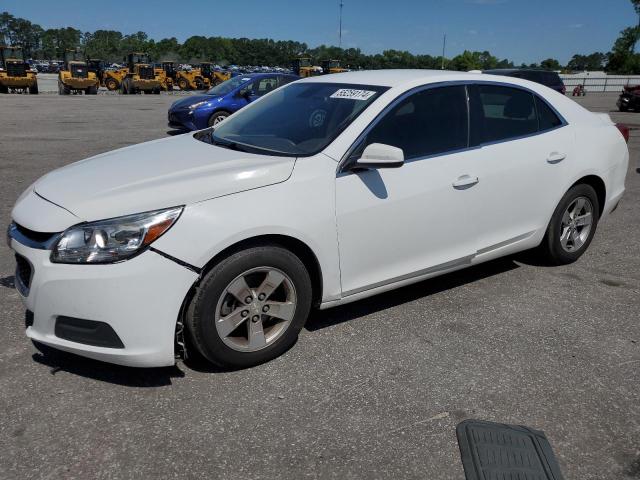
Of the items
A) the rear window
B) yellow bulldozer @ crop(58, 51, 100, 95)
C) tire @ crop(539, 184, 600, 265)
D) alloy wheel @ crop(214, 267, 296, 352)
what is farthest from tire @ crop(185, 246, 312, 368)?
yellow bulldozer @ crop(58, 51, 100, 95)

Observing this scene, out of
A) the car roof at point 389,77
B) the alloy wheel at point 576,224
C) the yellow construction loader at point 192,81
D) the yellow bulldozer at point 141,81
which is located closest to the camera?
the car roof at point 389,77

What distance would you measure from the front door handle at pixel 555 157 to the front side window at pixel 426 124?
86 cm

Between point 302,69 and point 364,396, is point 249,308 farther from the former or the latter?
point 302,69

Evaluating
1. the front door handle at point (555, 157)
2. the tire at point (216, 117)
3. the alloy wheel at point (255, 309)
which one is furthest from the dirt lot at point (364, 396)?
the tire at point (216, 117)

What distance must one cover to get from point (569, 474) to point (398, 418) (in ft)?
2.53

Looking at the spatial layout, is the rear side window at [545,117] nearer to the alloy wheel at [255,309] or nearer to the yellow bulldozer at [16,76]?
the alloy wheel at [255,309]

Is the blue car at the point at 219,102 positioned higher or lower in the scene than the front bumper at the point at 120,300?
higher

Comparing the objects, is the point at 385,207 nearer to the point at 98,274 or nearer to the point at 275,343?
the point at 275,343

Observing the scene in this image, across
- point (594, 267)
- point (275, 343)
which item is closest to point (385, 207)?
point (275, 343)

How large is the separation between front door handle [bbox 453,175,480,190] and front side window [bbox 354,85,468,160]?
208 mm

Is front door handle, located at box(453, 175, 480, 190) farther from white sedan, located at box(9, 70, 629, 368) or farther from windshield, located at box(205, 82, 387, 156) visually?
windshield, located at box(205, 82, 387, 156)

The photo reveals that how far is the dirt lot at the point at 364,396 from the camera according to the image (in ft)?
7.88

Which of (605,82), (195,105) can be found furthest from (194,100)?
(605,82)

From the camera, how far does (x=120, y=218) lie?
8.71 feet
